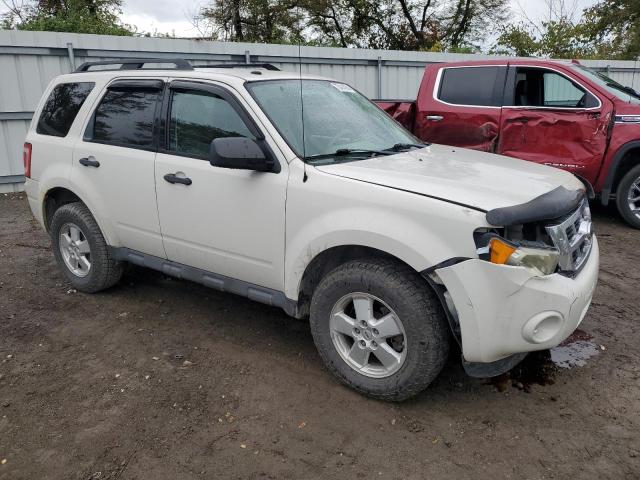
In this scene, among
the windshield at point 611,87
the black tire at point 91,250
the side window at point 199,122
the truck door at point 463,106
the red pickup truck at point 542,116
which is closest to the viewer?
the side window at point 199,122

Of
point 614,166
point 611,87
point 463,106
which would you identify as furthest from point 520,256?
point 611,87

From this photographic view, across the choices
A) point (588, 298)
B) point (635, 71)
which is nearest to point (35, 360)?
point (588, 298)

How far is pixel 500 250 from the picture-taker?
2.69m

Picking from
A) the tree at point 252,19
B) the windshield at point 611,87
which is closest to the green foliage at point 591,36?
the tree at point 252,19

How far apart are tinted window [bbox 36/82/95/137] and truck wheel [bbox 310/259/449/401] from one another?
278 centimetres

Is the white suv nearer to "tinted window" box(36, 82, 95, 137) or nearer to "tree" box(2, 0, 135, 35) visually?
"tinted window" box(36, 82, 95, 137)

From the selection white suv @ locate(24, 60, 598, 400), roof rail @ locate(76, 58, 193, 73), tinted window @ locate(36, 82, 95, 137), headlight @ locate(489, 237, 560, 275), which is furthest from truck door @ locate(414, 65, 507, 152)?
headlight @ locate(489, 237, 560, 275)

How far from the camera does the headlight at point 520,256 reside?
2.69m

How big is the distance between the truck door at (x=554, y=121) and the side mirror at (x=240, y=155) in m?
4.61

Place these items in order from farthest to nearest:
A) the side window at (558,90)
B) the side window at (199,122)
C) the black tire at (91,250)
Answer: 1. the side window at (558,90)
2. the black tire at (91,250)
3. the side window at (199,122)

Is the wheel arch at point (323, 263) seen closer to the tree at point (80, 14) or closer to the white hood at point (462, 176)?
the white hood at point (462, 176)

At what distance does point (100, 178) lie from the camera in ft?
14.3

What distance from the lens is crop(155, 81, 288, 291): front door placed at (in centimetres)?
344

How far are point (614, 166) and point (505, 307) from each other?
4.77m
